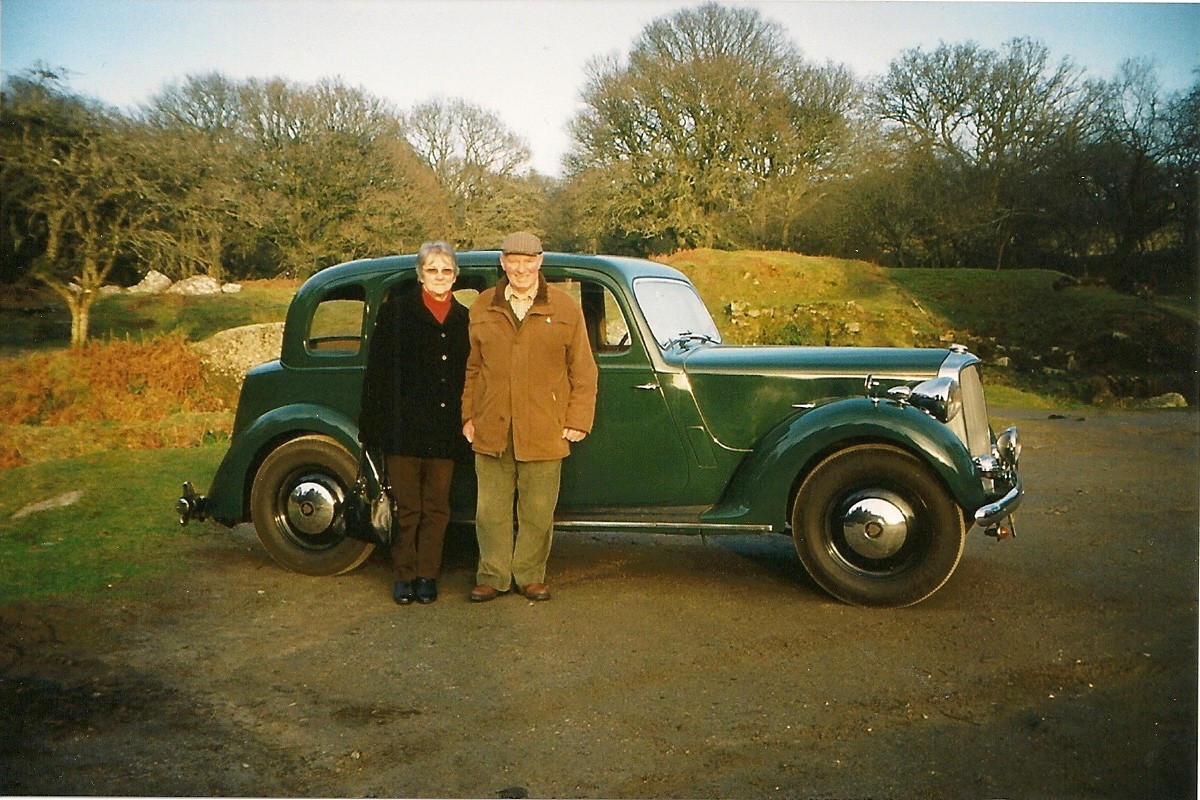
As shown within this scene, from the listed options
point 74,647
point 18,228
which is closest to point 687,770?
point 74,647

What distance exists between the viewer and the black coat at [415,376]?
454 cm

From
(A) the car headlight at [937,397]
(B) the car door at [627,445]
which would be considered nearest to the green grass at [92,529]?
(B) the car door at [627,445]

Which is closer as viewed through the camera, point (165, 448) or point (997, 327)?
point (165, 448)

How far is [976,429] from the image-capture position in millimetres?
4938

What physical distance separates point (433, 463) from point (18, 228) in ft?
11.1

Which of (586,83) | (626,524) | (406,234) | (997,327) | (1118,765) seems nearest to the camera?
(1118,765)

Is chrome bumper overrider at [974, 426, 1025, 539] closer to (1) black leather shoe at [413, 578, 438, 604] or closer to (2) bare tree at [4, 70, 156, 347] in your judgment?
(1) black leather shoe at [413, 578, 438, 604]

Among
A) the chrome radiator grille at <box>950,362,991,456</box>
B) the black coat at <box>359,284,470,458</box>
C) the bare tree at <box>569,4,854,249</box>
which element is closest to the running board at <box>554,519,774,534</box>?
the black coat at <box>359,284,470,458</box>

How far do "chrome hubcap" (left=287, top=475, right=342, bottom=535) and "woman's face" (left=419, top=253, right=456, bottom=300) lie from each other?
1.32 meters

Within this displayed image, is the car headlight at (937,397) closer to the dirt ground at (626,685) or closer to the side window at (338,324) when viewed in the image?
the dirt ground at (626,685)

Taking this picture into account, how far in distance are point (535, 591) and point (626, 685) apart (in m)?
1.21

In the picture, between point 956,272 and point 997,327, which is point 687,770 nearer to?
point 956,272

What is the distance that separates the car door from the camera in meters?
4.79

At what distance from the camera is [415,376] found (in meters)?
4.55
